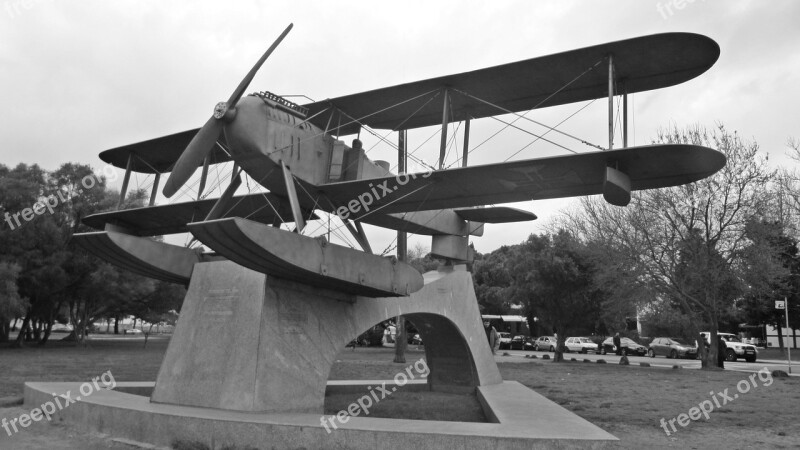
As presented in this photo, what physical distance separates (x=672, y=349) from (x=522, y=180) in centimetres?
3467

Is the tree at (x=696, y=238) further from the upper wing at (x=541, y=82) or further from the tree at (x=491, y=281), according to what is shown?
the tree at (x=491, y=281)

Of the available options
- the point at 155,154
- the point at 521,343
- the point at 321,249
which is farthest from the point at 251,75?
the point at 521,343

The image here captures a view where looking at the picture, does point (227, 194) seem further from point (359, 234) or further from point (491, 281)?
point (491, 281)

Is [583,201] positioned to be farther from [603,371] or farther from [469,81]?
[469,81]

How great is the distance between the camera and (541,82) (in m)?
12.6

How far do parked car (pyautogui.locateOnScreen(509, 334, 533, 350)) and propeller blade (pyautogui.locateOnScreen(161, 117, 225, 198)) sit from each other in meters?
46.4

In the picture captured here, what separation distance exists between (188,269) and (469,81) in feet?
25.3

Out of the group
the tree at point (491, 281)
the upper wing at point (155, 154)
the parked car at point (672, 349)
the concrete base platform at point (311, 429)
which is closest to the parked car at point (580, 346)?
the parked car at point (672, 349)

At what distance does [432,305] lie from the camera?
14922 mm

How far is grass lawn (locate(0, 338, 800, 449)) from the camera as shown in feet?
35.4

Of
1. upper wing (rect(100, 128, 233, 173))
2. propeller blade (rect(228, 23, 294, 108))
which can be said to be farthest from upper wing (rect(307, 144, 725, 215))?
upper wing (rect(100, 128, 233, 173))

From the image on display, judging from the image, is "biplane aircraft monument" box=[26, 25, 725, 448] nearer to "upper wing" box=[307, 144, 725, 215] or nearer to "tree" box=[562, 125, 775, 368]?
"upper wing" box=[307, 144, 725, 215]

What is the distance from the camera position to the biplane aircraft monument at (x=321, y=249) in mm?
9227

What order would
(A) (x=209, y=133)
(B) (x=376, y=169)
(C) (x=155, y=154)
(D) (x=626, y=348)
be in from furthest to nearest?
(D) (x=626, y=348) → (C) (x=155, y=154) → (B) (x=376, y=169) → (A) (x=209, y=133)
